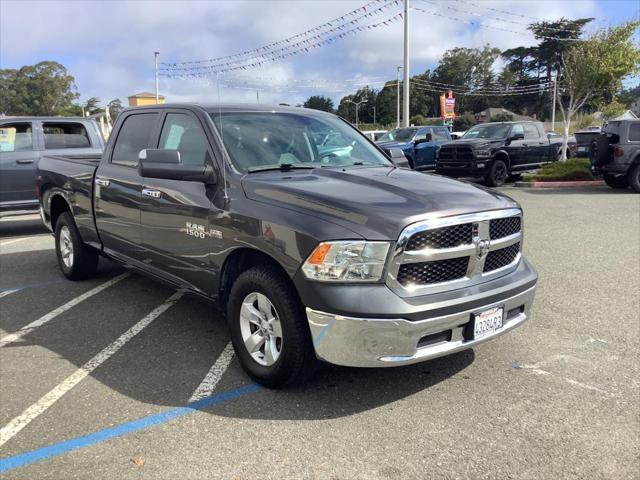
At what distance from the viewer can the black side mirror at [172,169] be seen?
3729 millimetres

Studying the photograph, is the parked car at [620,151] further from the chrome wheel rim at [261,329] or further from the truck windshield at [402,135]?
the chrome wheel rim at [261,329]

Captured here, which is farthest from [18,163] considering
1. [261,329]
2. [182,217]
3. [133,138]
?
[261,329]

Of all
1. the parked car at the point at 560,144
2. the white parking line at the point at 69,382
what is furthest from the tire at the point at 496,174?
the white parking line at the point at 69,382

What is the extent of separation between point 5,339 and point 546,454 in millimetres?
4242

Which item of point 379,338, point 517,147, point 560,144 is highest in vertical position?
point 560,144

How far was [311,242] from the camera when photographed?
310cm

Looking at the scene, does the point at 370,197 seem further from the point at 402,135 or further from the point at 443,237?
the point at 402,135

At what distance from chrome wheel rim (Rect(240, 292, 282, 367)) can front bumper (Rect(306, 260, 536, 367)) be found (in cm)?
39

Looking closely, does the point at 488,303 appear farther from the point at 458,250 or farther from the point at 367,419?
the point at 367,419

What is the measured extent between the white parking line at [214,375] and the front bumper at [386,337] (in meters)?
0.94

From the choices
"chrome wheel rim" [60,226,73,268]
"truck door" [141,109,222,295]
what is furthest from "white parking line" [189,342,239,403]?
"chrome wheel rim" [60,226,73,268]

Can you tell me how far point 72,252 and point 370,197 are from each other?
419 cm

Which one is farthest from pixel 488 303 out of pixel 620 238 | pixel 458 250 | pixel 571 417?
pixel 620 238

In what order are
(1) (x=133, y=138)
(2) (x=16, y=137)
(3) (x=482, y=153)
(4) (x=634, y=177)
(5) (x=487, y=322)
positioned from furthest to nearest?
(3) (x=482, y=153), (4) (x=634, y=177), (2) (x=16, y=137), (1) (x=133, y=138), (5) (x=487, y=322)
